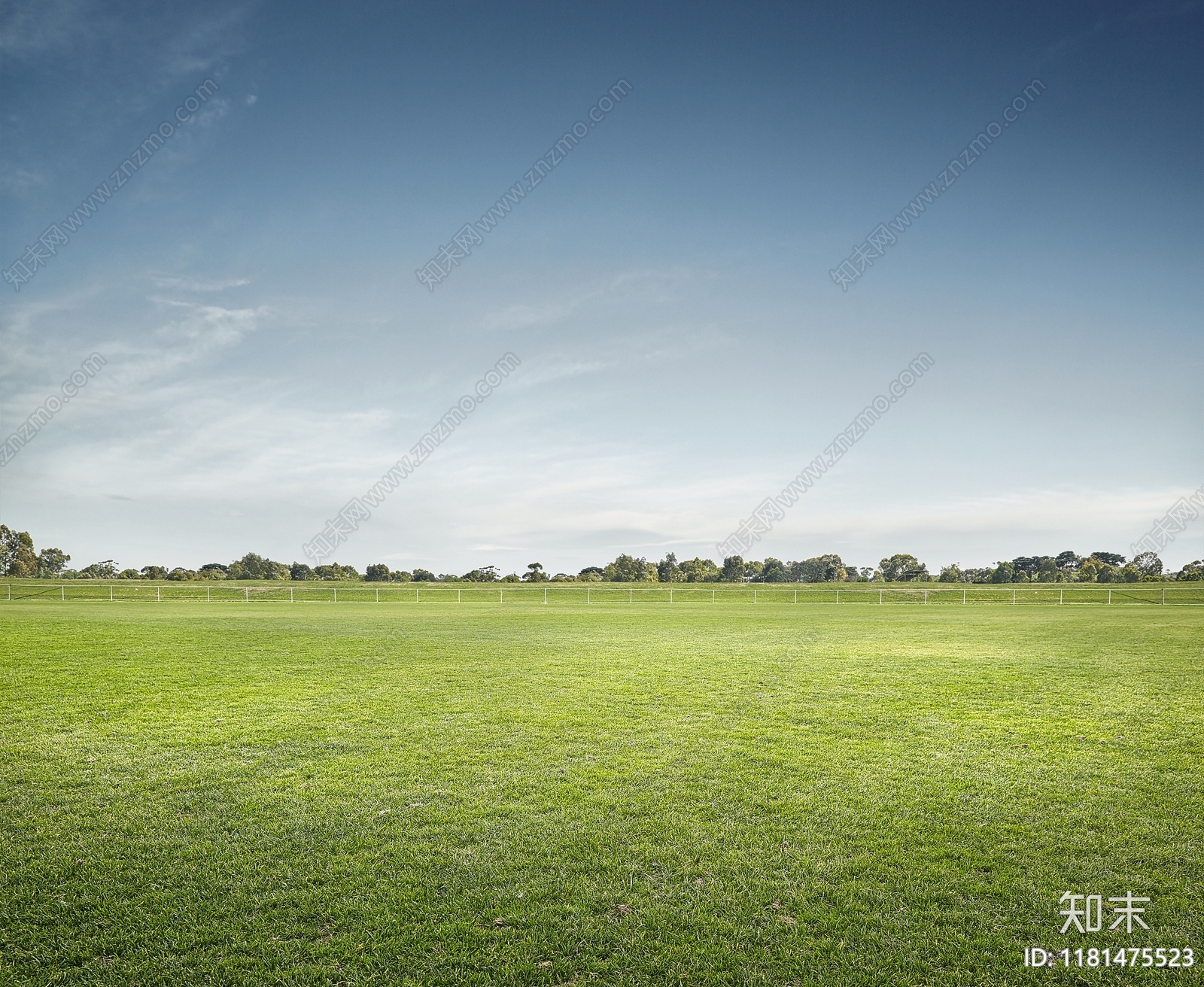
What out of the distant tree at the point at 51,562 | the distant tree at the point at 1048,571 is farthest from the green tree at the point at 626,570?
the distant tree at the point at 51,562

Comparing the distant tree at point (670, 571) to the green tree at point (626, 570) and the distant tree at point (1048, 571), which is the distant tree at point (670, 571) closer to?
the green tree at point (626, 570)

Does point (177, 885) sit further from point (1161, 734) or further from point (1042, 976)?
point (1161, 734)

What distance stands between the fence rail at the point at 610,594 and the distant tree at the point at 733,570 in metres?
33.2

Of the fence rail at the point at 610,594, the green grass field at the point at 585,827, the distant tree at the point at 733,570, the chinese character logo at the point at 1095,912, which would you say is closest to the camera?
the green grass field at the point at 585,827

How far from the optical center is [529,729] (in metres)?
9.89

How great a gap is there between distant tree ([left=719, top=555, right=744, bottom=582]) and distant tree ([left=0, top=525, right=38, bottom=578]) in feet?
423

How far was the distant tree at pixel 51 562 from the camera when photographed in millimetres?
131625

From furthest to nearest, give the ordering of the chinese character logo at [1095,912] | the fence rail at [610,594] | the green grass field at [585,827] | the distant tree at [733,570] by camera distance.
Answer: the distant tree at [733,570], the fence rail at [610,594], the chinese character logo at [1095,912], the green grass field at [585,827]

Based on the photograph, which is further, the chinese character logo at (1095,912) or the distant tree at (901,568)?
the distant tree at (901,568)

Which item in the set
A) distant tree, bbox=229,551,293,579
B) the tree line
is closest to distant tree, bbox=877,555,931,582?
the tree line

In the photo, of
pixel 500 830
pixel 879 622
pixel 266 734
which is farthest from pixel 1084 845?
pixel 879 622

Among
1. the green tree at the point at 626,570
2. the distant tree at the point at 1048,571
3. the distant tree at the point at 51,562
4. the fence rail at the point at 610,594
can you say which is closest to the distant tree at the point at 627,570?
the green tree at the point at 626,570

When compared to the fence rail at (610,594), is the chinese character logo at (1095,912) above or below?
above

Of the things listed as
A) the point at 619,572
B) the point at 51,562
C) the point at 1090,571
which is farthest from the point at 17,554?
the point at 1090,571
